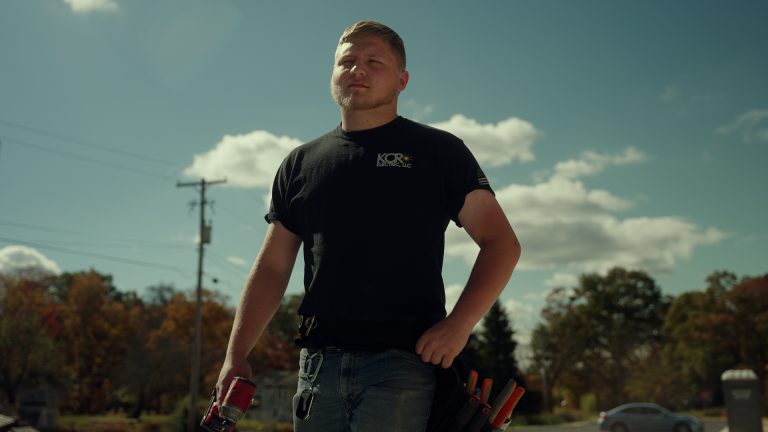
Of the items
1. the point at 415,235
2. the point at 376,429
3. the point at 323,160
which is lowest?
the point at 376,429

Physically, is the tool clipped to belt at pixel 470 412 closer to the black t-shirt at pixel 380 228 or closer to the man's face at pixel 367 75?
the black t-shirt at pixel 380 228

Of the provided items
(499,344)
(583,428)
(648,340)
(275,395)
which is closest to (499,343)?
(499,344)

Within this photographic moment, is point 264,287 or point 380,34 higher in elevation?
point 380,34

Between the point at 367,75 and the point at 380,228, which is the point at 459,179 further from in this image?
the point at 367,75

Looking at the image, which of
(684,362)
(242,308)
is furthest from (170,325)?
(242,308)

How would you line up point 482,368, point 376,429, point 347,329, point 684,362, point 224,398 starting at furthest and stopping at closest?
1. point 684,362
2. point 482,368
3. point 224,398
4. point 347,329
5. point 376,429

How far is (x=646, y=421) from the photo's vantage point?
33844 millimetres

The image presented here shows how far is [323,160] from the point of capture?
8.95 ft

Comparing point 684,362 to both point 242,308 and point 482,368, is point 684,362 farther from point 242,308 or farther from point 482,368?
point 242,308

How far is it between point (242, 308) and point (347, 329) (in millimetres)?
588

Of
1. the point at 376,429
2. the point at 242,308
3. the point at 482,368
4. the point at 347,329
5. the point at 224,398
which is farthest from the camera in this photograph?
the point at 482,368

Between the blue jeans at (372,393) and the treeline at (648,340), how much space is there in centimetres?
5983

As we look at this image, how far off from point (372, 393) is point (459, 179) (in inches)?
30.8

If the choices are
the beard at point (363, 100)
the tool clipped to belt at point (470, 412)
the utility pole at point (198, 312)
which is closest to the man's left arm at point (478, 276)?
the tool clipped to belt at point (470, 412)
